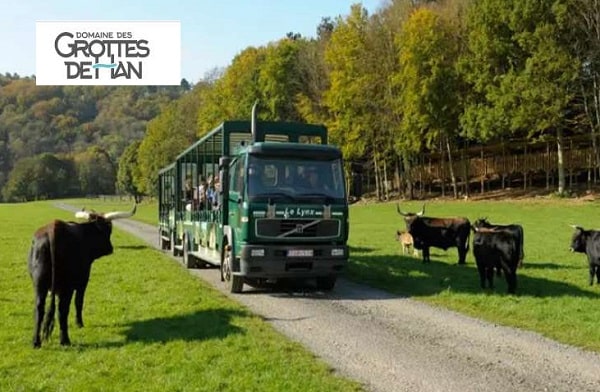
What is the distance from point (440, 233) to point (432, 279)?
136 inches

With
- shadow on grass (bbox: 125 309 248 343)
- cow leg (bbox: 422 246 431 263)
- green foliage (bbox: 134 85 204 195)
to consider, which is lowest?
shadow on grass (bbox: 125 309 248 343)

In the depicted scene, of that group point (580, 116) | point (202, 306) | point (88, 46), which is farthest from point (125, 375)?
point (580, 116)

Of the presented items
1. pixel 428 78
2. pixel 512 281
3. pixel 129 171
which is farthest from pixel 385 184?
pixel 129 171

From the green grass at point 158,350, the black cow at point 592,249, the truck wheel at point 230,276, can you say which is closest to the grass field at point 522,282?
the black cow at point 592,249

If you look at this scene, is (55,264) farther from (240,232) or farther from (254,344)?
(240,232)

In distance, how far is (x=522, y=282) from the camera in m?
15.0

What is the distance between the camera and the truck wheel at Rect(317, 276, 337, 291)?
48.7ft

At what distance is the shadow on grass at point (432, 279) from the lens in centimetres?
1398

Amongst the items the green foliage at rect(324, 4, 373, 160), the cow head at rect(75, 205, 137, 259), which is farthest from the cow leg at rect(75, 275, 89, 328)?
the green foliage at rect(324, 4, 373, 160)

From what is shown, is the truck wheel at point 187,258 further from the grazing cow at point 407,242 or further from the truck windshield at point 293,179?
the truck windshield at point 293,179

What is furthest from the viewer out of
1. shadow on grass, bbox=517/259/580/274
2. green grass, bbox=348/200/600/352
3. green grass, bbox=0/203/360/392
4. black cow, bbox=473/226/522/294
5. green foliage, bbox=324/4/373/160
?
green foliage, bbox=324/4/373/160

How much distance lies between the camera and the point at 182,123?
8862cm

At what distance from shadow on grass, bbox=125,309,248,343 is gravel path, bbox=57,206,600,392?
2.67ft

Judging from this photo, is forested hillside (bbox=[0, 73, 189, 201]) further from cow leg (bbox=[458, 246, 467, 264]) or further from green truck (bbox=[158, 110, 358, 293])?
green truck (bbox=[158, 110, 358, 293])
